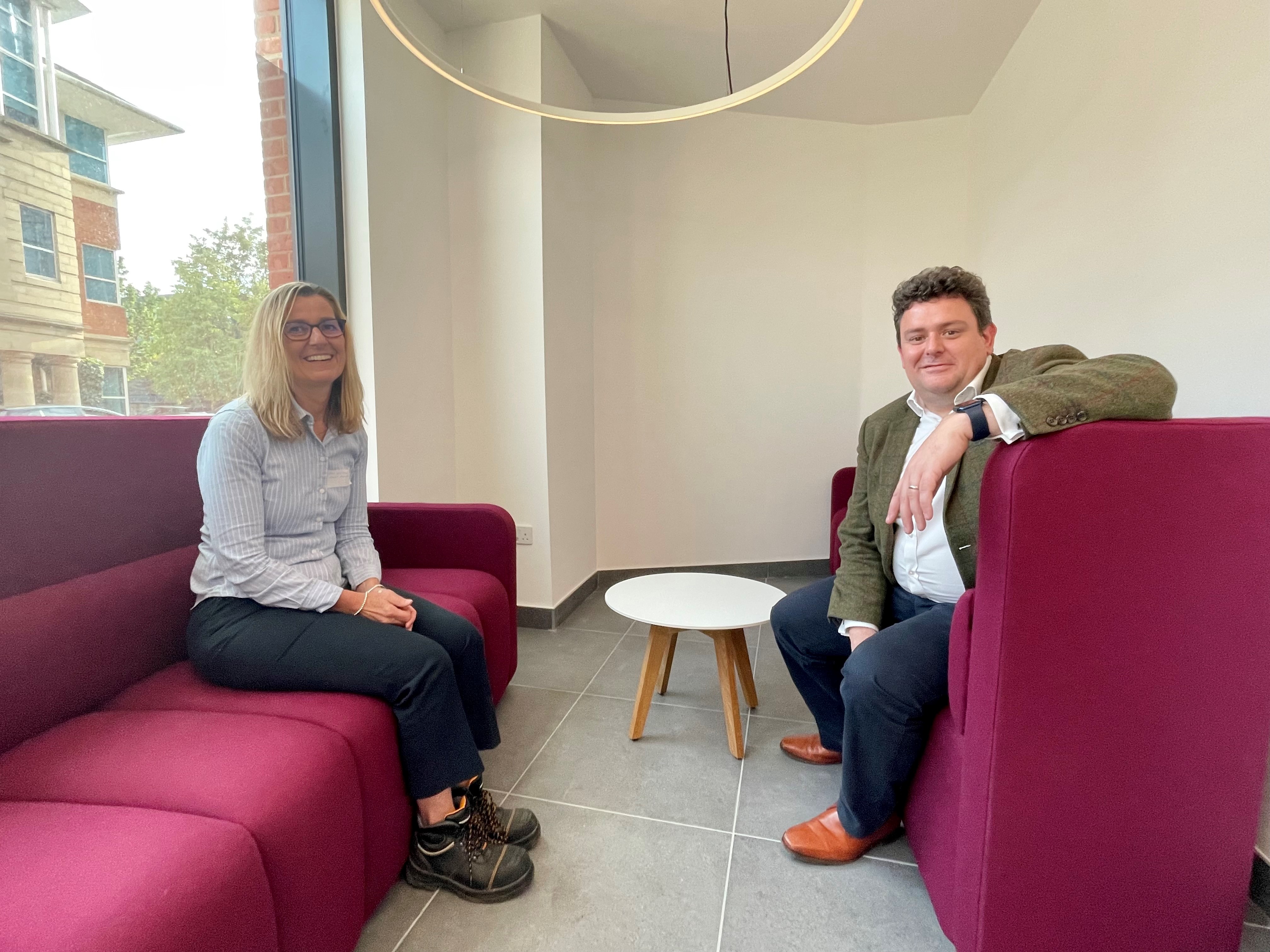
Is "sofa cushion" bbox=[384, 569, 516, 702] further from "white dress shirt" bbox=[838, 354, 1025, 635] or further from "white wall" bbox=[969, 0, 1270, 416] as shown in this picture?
"white wall" bbox=[969, 0, 1270, 416]

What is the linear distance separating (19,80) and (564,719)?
219 centimetres

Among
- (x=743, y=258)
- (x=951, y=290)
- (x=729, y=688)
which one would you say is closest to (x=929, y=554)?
(x=951, y=290)

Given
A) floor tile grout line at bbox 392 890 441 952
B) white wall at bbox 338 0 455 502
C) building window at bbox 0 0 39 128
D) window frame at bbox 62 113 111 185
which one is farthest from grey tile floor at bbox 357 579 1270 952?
window frame at bbox 62 113 111 185

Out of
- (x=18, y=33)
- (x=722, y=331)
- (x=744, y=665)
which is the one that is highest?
(x=18, y=33)

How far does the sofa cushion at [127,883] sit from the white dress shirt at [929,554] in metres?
1.27

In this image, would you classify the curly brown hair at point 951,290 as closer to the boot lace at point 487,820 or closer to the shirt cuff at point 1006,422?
the shirt cuff at point 1006,422

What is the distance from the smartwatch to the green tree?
6.38ft

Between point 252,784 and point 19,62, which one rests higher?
point 19,62

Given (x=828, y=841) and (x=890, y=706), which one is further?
(x=828, y=841)

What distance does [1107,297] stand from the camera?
6.96ft

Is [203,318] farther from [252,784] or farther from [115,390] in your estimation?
[252,784]

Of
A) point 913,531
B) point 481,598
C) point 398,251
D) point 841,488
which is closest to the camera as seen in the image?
point 913,531

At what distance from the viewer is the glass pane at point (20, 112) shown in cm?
149

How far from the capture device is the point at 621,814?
63.5 inches
